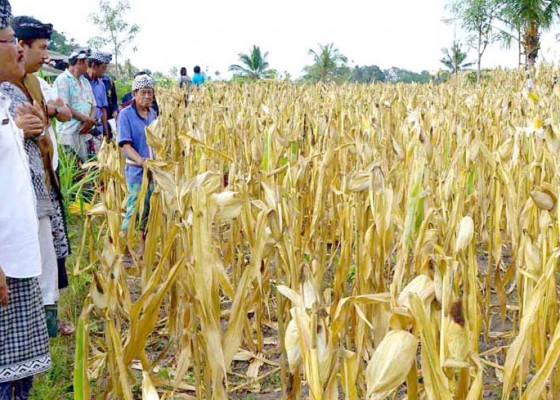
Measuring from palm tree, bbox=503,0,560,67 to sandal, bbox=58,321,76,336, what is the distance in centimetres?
1504

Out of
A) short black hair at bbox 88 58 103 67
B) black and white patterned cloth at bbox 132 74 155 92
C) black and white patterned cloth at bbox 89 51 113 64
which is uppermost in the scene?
black and white patterned cloth at bbox 89 51 113 64

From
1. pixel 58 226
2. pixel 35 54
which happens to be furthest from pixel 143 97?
pixel 58 226

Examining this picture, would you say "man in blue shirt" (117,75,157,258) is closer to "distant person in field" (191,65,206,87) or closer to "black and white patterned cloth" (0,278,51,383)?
"black and white patterned cloth" (0,278,51,383)

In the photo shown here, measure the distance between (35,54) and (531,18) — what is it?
15.9m

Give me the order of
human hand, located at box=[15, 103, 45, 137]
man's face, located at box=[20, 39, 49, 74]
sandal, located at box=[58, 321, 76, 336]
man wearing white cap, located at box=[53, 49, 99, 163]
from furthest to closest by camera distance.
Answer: man wearing white cap, located at box=[53, 49, 99, 163], sandal, located at box=[58, 321, 76, 336], man's face, located at box=[20, 39, 49, 74], human hand, located at box=[15, 103, 45, 137]

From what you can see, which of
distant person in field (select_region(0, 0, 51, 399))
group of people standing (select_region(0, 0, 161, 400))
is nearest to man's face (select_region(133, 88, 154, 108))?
group of people standing (select_region(0, 0, 161, 400))

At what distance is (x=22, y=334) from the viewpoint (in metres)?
1.76

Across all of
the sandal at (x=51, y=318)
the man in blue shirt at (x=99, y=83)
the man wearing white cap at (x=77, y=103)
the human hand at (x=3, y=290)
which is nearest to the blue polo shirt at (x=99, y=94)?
the man in blue shirt at (x=99, y=83)

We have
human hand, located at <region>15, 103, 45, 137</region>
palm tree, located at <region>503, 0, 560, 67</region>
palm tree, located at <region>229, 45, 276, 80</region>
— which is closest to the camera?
human hand, located at <region>15, 103, 45, 137</region>

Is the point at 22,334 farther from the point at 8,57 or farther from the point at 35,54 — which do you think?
the point at 35,54

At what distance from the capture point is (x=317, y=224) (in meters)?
2.66

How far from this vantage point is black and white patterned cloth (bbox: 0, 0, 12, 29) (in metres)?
1.72

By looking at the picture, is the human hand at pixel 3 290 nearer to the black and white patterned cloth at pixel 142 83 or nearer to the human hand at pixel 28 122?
the human hand at pixel 28 122

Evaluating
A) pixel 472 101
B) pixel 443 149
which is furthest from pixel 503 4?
pixel 443 149
